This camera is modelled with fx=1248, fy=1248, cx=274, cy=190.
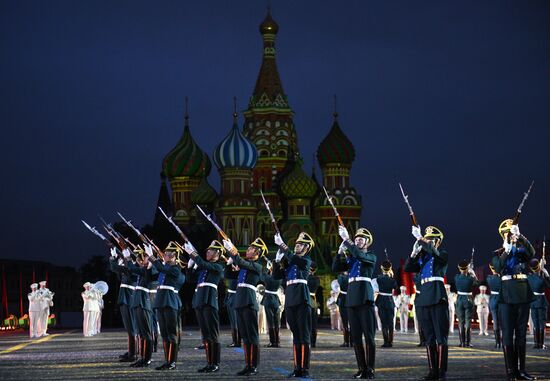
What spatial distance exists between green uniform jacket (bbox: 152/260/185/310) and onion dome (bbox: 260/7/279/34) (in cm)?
7003

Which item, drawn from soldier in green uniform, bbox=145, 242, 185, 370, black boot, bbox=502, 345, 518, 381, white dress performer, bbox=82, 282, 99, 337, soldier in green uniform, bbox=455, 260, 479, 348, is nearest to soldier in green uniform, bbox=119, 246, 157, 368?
soldier in green uniform, bbox=145, 242, 185, 370

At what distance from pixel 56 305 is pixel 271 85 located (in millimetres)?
36183

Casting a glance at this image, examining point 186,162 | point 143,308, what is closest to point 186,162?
point 186,162

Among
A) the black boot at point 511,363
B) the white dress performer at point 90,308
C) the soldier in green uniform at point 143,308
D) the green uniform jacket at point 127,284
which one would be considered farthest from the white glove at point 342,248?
the white dress performer at point 90,308

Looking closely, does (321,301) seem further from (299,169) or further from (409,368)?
(409,368)

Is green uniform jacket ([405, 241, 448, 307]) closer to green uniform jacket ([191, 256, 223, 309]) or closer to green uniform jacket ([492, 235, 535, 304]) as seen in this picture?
green uniform jacket ([492, 235, 535, 304])

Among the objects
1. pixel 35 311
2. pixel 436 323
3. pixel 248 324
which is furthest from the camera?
pixel 35 311

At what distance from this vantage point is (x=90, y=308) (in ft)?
126

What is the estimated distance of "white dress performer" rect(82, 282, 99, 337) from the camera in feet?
123

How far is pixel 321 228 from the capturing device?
81.8m

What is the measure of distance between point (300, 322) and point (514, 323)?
2.75 meters

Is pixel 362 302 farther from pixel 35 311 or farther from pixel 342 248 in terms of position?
pixel 35 311

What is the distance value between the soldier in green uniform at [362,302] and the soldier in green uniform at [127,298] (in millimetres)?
5091

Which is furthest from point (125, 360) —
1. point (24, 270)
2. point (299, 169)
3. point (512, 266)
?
point (24, 270)
